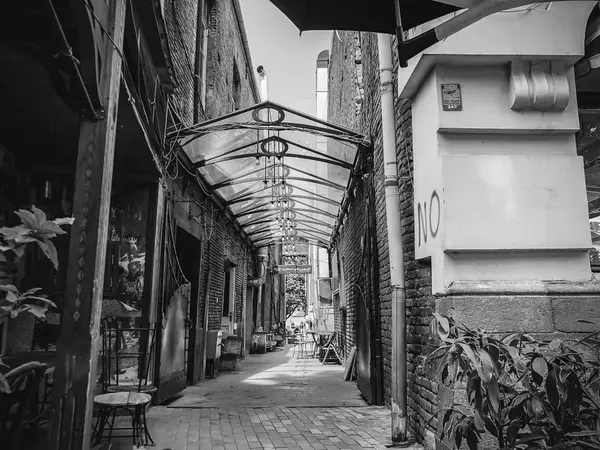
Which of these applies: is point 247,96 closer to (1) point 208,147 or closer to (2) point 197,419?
(1) point 208,147

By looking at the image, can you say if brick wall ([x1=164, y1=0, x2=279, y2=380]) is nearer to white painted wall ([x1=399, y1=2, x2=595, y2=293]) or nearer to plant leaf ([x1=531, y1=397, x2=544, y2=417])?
white painted wall ([x1=399, y1=2, x2=595, y2=293])

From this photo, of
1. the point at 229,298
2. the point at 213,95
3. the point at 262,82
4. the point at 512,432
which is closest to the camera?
the point at 512,432

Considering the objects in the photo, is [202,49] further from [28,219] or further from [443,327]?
[443,327]

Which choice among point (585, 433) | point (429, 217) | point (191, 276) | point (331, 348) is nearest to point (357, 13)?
point (429, 217)

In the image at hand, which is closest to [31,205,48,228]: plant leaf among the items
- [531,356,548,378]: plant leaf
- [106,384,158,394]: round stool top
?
[531,356,548,378]: plant leaf

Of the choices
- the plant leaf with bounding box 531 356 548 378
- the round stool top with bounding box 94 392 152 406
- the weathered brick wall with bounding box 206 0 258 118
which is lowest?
the round stool top with bounding box 94 392 152 406

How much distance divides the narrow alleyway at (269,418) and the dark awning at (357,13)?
3.58m

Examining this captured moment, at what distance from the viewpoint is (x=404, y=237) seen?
4566mm

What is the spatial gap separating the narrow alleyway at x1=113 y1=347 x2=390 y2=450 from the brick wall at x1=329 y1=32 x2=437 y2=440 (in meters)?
0.63

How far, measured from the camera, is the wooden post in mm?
2734

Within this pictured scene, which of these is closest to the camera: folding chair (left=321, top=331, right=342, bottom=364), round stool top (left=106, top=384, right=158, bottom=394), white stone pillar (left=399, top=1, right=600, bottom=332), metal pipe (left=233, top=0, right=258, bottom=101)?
white stone pillar (left=399, top=1, right=600, bottom=332)

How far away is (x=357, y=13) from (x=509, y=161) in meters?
1.61

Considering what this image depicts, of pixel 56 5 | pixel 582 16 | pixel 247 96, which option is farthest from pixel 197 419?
pixel 247 96

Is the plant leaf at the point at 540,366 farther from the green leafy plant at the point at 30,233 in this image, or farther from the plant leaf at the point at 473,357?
the green leafy plant at the point at 30,233
